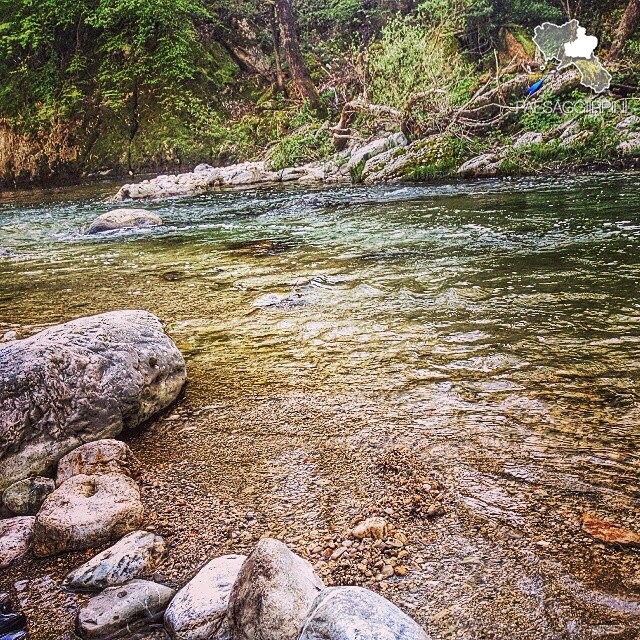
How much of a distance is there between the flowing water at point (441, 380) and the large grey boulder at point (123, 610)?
0.60m

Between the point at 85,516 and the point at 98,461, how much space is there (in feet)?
1.58

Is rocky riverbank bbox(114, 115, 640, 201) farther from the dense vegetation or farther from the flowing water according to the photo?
the flowing water

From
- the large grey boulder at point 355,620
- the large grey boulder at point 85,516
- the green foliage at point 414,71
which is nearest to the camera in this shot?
the large grey boulder at point 355,620

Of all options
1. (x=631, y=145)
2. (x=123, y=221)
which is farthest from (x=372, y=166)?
(x=123, y=221)

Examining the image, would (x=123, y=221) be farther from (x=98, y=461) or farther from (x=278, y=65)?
(x=278, y=65)

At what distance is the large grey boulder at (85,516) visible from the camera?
229 centimetres

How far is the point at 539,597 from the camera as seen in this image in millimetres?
1803

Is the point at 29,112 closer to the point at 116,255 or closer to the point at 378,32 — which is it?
the point at 378,32

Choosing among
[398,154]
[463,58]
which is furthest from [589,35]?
[398,154]

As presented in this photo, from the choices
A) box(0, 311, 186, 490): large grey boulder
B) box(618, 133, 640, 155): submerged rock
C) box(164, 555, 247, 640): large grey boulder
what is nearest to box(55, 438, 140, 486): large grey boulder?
box(0, 311, 186, 490): large grey boulder

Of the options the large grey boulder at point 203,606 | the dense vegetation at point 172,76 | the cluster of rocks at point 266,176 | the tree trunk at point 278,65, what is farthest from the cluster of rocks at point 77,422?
the tree trunk at point 278,65

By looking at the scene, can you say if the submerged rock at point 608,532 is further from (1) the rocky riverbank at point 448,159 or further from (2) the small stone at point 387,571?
(1) the rocky riverbank at point 448,159

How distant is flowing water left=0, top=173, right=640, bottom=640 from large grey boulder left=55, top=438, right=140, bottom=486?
165 mm

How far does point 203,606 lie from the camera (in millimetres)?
1851
